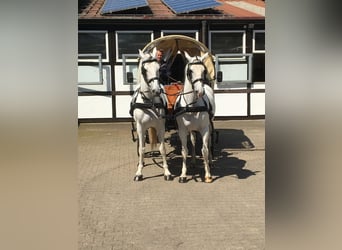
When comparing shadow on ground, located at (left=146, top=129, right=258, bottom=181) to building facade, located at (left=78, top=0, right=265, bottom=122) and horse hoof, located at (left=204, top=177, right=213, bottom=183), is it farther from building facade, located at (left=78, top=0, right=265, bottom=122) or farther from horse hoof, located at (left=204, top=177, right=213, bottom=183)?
building facade, located at (left=78, top=0, right=265, bottom=122)

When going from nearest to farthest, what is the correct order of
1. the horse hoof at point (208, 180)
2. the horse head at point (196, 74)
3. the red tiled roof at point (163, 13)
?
the horse head at point (196, 74) < the horse hoof at point (208, 180) < the red tiled roof at point (163, 13)

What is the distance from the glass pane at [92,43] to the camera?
33.3ft

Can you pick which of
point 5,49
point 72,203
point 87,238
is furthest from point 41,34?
point 87,238

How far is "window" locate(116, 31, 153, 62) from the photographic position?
10.2 meters

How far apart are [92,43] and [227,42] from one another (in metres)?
3.44

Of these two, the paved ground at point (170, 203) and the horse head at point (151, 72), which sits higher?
the horse head at point (151, 72)

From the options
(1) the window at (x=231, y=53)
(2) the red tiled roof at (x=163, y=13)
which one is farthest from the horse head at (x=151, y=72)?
(1) the window at (x=231, y=53)

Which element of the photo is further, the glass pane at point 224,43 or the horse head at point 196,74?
the glass pane at point 224,43

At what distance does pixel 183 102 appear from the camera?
5.29 meters

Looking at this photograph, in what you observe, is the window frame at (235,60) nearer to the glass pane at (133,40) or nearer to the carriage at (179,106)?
the glass pane at (133,40)

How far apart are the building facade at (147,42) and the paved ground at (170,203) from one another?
2778 mm

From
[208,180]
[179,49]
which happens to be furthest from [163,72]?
[208,180]

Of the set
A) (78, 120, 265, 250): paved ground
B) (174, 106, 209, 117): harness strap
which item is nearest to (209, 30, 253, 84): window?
(78, 120, 265, 250): paved ground

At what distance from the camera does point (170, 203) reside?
4.53m
